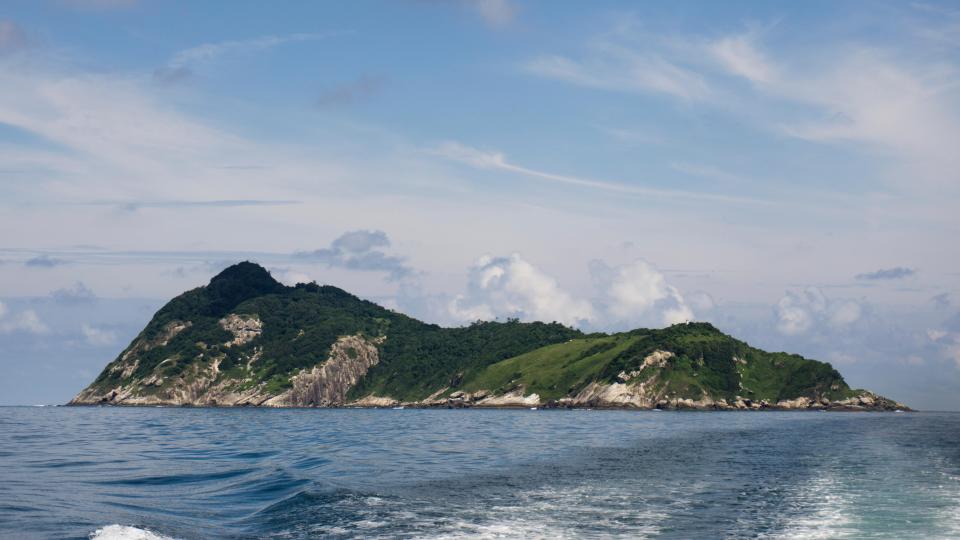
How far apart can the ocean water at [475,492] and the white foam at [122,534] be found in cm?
13

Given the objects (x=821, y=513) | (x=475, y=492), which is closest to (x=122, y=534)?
(x=475, y=492)

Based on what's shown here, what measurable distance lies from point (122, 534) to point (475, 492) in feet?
76.3

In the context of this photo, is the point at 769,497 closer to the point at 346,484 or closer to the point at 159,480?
the point at 346,484

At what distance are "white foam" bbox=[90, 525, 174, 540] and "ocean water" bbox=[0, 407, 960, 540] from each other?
0.42 feet

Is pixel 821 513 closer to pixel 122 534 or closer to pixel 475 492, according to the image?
pixel 475 492

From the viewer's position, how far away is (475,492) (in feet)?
173

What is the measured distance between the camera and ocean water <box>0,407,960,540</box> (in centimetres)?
3991

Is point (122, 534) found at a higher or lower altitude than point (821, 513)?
higher

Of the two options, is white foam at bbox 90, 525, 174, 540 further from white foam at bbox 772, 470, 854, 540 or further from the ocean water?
white foam at bbox 772, 470, 854, 540

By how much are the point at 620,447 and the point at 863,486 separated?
41.7 m

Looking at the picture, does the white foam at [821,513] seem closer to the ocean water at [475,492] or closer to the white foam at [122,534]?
the ocean water at [475,492]

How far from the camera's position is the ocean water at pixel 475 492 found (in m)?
39.9

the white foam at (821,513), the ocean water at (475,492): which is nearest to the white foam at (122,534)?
the ocean water at (475,492)

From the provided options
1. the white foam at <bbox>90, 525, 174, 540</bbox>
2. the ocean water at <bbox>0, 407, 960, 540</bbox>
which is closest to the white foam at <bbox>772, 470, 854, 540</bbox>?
the ocean water at <bbox>0, 407, 960, 540</bbox>
